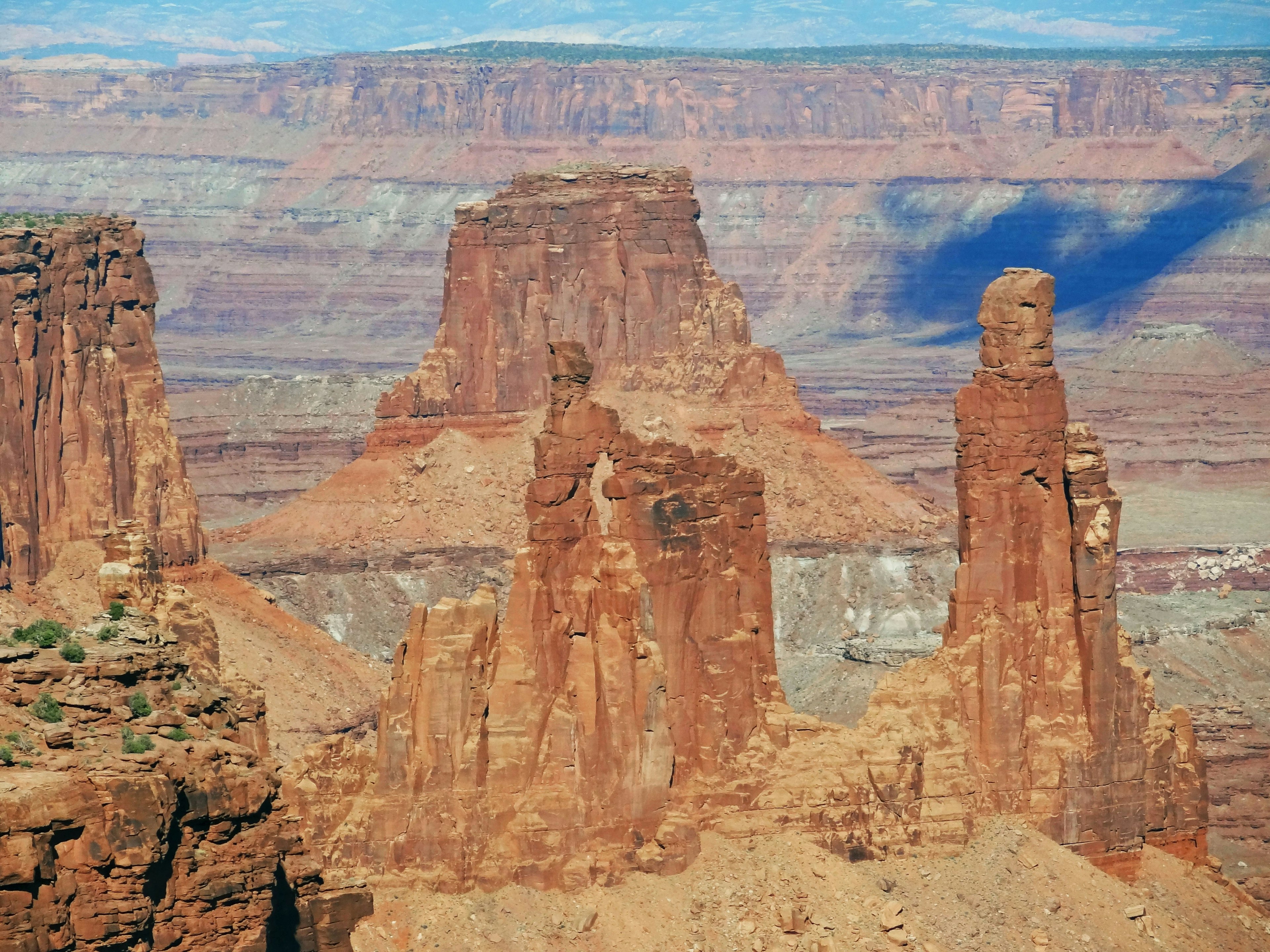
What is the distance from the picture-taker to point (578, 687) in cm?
6209

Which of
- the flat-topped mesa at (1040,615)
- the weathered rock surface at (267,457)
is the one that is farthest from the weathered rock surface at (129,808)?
the weathered rock surface at (267,457)

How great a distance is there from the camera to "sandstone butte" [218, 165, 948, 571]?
136 meters

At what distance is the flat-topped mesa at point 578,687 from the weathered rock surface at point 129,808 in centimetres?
1458

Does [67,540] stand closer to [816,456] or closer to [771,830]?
[771,830]

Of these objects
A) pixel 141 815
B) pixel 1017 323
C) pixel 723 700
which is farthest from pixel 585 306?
pixel 141 815

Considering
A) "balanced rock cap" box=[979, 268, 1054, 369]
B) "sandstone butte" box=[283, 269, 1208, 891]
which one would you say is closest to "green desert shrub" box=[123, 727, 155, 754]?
A: "sandstone butte" box=[283, 269, 1208, 891]

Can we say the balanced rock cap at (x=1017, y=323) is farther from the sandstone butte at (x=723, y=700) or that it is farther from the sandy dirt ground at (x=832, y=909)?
the sandy dirt ground at (x=832, y=909)

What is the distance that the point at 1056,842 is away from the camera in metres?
66.8

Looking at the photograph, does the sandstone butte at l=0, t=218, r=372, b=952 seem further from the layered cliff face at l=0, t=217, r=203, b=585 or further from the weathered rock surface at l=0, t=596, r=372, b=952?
the layered cliff face at l=0, t=217, r=203, b=585

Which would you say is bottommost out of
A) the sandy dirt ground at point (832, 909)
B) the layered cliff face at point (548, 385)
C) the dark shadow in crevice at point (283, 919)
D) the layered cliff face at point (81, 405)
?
the dark shadow in crevice at point (283, 919)

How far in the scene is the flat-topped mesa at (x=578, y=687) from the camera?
60375 millimetres

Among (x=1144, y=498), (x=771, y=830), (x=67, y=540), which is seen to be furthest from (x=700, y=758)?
(x=1144, y=498)

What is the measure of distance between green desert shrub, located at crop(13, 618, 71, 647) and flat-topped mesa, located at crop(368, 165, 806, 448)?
300ft

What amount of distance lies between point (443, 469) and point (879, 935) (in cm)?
7790
